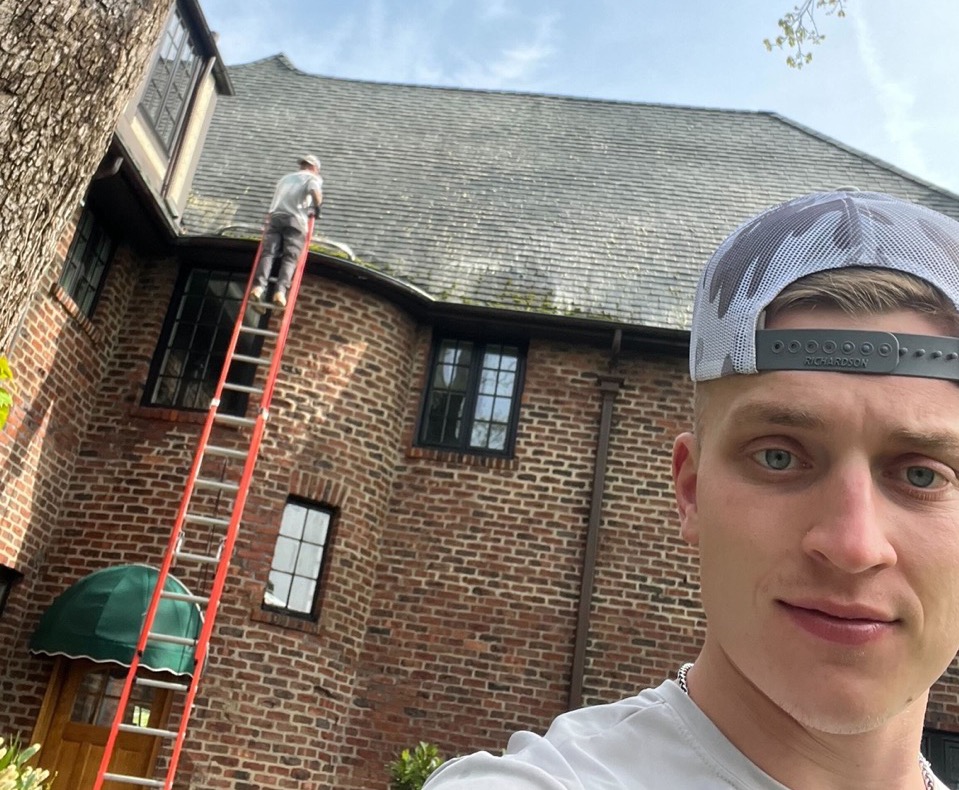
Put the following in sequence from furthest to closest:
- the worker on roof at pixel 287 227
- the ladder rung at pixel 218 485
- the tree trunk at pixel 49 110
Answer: the worker on roof at pixel 287 227
the ladder rung at pixel 218 485
the tree trunk at pixel 49 110

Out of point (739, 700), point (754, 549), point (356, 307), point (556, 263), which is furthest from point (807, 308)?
point (556, 263)

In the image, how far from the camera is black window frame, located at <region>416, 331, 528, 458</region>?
9352 millimetres

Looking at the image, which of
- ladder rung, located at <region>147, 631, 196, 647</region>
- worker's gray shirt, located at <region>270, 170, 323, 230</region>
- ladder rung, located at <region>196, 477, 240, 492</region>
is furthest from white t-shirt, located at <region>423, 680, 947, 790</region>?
worker's gray shirt, located at <region>270, 170, 323, 230</region>

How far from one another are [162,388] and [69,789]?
398 cm

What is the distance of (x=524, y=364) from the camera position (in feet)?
32.0

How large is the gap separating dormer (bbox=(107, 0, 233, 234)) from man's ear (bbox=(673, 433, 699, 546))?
329 inches

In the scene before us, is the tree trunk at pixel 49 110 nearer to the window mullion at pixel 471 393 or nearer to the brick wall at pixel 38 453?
the brick wall at pixel 38 453

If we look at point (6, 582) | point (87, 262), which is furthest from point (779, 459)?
point (87, 262)

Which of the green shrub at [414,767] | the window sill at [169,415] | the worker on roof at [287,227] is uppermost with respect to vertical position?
the worker on roof at [287,227]

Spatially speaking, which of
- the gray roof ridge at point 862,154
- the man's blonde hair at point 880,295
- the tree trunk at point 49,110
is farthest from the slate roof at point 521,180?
the man's blonde hair at point 880,295

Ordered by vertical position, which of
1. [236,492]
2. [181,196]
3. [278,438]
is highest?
[181,196]

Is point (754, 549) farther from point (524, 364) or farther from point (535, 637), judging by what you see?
A: point (524, 364)

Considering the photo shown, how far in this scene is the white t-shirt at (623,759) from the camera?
0.91 meters

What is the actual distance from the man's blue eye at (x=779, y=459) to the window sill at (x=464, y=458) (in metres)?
8.10
